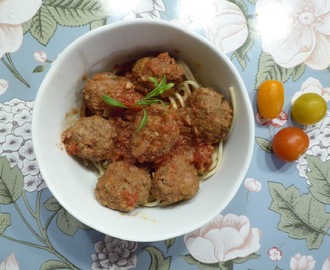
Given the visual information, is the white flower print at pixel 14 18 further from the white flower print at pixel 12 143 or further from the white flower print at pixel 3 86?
the white flower print at pixel 12 143

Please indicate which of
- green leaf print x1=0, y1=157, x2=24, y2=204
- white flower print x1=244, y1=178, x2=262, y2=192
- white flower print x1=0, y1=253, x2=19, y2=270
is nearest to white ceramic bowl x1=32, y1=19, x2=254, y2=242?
white flower print x1=244, y1=178, x2=262, y2=192

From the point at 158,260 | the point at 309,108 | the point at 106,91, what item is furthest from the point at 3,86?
the point at 309,108

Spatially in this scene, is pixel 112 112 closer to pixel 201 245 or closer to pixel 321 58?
pixel 201 245

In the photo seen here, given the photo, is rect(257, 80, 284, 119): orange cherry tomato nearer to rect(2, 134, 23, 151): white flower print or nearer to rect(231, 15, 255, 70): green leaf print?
rect(231, 15, 255, 70): green leaf print

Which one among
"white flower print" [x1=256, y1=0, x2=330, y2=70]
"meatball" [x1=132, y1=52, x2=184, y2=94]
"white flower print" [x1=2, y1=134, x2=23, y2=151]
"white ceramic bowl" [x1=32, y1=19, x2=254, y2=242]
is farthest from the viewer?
"white flower print" [x1=256, y1=0, x2=330, y2=70]

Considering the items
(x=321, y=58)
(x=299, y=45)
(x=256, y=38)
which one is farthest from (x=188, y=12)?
(x=321, y=58)

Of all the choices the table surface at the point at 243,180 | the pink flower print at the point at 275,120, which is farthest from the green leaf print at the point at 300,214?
the pink flower print at the point at 275,120

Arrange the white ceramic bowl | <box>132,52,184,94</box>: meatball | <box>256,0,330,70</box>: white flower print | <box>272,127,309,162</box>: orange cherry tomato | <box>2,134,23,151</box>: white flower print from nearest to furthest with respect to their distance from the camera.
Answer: the white ceramic bowl, <box>132,52,184,94</box>: meatball, <box>272,127,309,162</box>: orange cherry tomato, <box>2,134,23,151</box>: white flower print, <box>256,0,330,70</box>: white flower print
